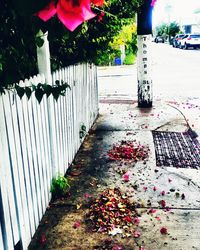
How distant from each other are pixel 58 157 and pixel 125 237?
1480 mm

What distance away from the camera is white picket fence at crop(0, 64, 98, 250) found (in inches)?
104

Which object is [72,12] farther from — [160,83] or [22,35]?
[160,83]

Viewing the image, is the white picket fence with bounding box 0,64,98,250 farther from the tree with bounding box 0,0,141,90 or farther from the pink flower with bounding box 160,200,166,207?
the pink flower with bounding box 160,200,166,207

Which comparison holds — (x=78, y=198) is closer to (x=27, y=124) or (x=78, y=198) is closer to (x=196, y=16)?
(x=27, y=124)

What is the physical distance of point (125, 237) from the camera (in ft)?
→ 10.9

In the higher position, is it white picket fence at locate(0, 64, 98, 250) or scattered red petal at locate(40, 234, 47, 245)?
white picket fence at locate(0, 64, 98, 250)

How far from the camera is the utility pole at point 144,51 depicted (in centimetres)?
884

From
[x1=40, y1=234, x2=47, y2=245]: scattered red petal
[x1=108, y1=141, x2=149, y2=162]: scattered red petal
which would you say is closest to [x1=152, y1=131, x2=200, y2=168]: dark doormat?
[x1=108, y1=141, x2=149, y2=162]: scattered red petal

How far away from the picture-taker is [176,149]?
6.10 m

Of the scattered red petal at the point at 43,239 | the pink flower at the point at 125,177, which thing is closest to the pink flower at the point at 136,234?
the scattered red petal at the point at 43,239

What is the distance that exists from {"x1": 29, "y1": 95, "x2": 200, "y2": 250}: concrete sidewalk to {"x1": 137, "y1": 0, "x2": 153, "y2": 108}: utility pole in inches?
94.1

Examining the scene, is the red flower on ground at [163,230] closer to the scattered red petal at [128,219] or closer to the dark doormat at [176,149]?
the scattered red petal at [128,219]

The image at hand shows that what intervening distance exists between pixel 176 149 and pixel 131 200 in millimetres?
2313

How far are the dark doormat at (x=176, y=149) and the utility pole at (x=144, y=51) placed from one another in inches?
95.6
